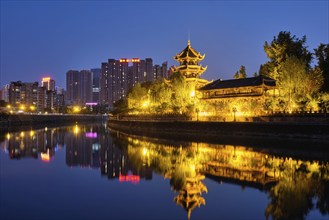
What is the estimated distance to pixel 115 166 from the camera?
2364 cm

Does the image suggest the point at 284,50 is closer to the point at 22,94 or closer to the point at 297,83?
the point at 297,83

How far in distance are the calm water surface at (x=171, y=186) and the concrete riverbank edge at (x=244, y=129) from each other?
745 centimetres

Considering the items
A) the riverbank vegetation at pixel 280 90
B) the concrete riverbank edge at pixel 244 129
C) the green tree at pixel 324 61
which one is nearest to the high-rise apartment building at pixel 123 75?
the riverbank vegetation at pixel 280 90

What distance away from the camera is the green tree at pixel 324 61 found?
44.6 m

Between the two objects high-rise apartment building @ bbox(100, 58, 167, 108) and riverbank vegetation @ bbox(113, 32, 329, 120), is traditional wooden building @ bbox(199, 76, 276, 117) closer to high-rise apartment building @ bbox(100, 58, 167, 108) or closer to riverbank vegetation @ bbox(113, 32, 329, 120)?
riverbank vegetation @ bbox(113, 32, 329, 120)

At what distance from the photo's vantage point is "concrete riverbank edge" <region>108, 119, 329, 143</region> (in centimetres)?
3462

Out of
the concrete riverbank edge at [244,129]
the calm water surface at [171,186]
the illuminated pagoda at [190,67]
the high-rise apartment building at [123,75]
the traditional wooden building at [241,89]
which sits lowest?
the calm water surface at [171,186]

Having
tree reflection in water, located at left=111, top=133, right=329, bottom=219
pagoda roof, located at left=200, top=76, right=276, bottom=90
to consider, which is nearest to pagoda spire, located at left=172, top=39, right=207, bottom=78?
pagoda roof, located at left=200, top=76, right=276, bottom=90

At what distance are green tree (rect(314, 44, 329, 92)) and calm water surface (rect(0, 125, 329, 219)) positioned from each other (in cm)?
2005

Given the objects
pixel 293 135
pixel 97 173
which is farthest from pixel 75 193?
pixel 293 135

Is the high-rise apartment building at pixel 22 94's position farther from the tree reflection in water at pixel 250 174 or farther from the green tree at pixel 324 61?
the tree reflection in water at pixel 250 174

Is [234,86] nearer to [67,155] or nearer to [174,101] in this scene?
[174,101]

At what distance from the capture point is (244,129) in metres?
40.6

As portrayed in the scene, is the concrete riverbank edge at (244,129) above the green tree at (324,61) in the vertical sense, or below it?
below
